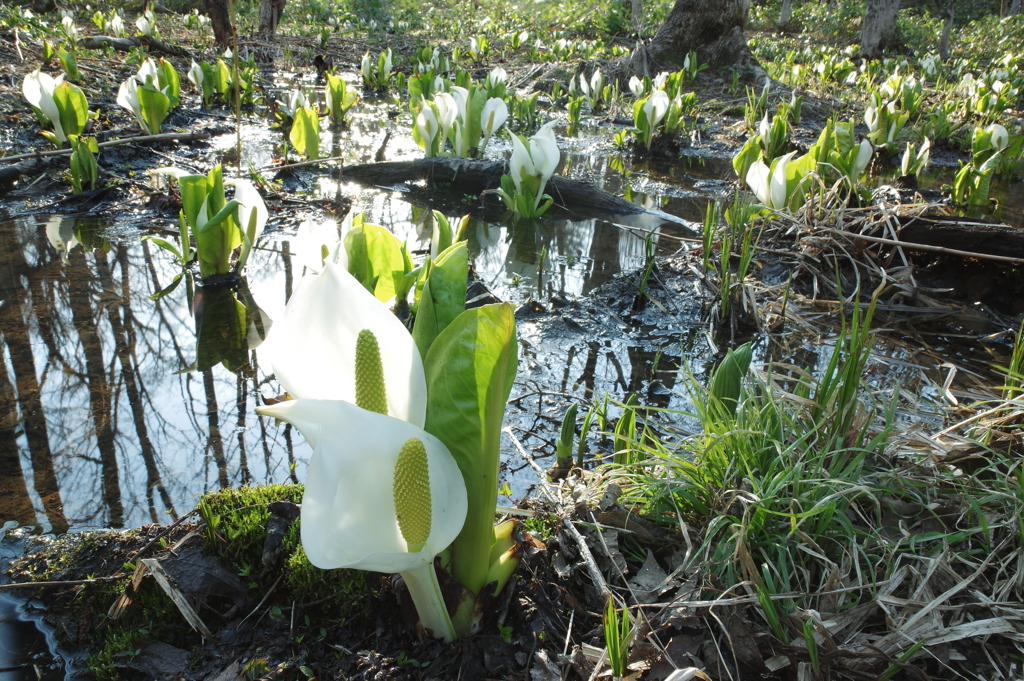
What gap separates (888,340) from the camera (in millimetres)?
2707

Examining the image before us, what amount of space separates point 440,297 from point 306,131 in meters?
4.00

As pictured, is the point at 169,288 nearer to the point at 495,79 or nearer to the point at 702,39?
the point at 495,79

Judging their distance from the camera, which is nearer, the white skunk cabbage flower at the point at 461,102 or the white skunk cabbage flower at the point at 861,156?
the white skunk cabbage flower at the point at 861,156

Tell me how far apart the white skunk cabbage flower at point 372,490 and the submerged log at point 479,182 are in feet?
11.5

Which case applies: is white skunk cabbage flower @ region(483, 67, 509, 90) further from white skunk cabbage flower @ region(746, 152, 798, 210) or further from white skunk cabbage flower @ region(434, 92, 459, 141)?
white skunk cabbage flower @ region(746, 152, 798, 210)

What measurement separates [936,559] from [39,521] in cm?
196

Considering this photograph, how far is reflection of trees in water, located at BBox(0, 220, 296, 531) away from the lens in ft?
5.49

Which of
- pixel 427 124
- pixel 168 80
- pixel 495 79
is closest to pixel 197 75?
pixel 168 80

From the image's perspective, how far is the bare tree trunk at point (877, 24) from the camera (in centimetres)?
1528

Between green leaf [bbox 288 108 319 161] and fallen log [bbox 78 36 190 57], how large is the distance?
4.82m

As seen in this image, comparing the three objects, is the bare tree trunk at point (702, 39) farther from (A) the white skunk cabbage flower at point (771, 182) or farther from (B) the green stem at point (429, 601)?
(B) the green stem at point (429, 601)

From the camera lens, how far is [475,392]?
951 millimetres

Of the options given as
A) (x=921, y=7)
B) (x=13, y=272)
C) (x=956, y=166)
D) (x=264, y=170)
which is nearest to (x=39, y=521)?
(x=13, y=272)

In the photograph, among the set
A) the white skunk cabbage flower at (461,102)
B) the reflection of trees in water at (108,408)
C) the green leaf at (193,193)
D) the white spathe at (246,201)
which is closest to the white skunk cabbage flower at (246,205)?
the white spathe at (246,201)
